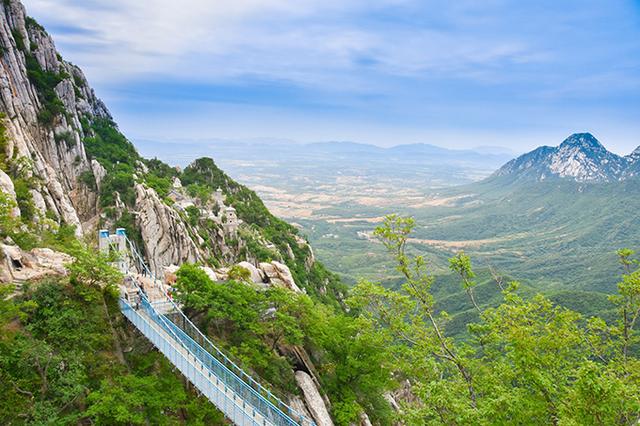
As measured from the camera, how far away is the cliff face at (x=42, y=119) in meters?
41.9

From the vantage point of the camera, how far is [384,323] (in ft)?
77.0

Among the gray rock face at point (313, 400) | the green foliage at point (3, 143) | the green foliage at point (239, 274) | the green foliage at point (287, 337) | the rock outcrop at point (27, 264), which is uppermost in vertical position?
the green foliage at point (3, 143)

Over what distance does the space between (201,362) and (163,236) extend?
104ft

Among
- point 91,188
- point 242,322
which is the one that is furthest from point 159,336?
point 91,188

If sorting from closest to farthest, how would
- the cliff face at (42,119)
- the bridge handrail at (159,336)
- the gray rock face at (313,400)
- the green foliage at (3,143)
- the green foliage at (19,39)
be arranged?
the bridge handrail at (159,336) → the gray rock face at (313,400) → the green foliage at (3,143) → the cliff face at (42,119) → the green foliage at (19,39)

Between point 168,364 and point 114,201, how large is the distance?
1476 inches

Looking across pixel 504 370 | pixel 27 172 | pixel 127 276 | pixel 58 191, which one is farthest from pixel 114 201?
pixel 504 370

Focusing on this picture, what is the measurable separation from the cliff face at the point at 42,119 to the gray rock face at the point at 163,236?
7011mm

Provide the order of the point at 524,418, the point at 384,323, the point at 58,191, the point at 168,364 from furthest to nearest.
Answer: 1. the point at 58,191
2. the point at 384,323
3. the point at 168,364
4. the point at 524,418

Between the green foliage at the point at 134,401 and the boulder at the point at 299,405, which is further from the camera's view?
the boulder at the point at 299,405

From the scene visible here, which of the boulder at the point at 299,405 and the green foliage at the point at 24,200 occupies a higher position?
the green foliage at the point at 24,200

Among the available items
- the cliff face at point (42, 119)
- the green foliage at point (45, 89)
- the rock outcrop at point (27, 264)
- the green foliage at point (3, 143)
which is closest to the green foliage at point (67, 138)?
the cliff face at point (42, 119)

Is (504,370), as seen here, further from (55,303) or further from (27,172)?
(27,172)

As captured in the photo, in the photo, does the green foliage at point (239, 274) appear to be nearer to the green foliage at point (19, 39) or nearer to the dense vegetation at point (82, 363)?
the dense vegetation at point (82, 363)
